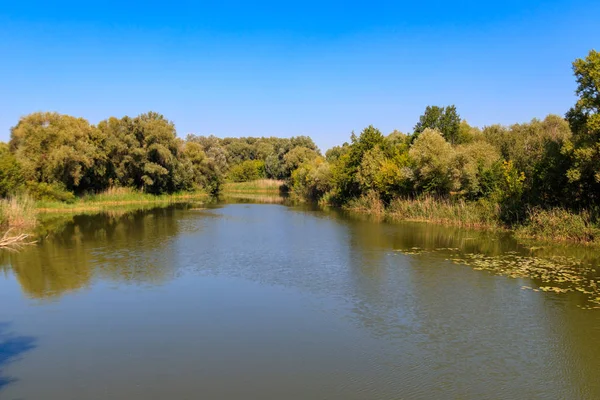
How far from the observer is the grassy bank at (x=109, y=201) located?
3725 cm

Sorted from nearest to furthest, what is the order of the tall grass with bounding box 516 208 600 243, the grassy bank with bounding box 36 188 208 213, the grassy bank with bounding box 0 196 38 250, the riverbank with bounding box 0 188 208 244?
the tall grass with bounding box 516 208 600 243, the grassy bank with bounding box 0 196 38 250, the riverbank with bounding box 0 188 208 244, the grassy bank with bounding box 36 188 208 213

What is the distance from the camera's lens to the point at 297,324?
10.6m

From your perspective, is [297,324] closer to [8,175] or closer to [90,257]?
[90,257]

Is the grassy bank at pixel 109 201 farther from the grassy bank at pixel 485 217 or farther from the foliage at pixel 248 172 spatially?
the foliage at pixel 248 172

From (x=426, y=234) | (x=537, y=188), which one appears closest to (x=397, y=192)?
(x=426, y=234)

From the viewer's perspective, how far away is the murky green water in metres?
7.75

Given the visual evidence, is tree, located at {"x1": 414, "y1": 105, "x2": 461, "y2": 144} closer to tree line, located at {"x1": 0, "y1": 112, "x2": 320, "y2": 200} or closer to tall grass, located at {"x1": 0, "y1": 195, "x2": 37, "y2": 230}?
tree line, located at {"x1": 0, "y1": 112, "x2": 320, "y2": 200}

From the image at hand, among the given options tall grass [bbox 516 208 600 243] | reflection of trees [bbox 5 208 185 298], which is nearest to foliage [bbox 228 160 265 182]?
reflection of trees [bbox 5 208 185 298]

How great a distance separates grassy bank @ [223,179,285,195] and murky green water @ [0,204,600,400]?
57317mm

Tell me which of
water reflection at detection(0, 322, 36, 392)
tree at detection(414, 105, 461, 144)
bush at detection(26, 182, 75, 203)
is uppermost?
tree at detection(414, 105, 461, 144)

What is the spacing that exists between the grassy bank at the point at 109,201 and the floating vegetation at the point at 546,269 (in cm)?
2984

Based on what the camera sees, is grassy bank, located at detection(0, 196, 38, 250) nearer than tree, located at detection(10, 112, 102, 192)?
Yes

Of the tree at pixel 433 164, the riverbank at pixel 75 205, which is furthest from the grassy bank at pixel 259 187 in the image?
the tree at pixel 433 164

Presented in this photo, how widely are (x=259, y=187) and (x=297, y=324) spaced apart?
68.9 m
